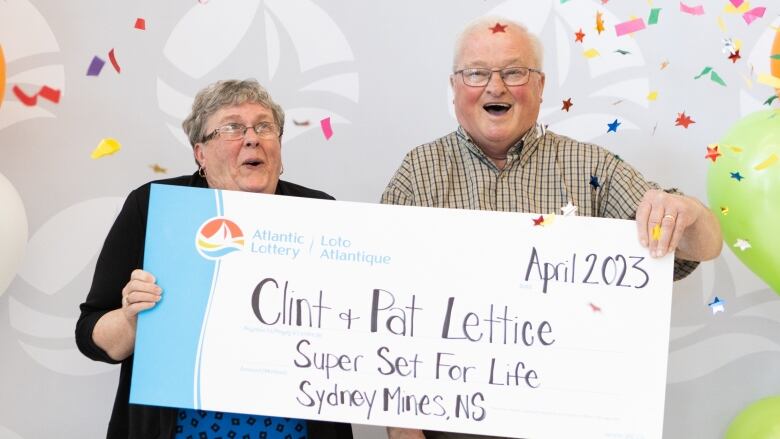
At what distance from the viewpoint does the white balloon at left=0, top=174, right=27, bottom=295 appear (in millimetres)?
2051

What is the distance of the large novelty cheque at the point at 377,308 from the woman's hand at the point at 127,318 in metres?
0.02

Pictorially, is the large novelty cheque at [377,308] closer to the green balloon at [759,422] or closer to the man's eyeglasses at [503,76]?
the man's eyeglasses at [503,76]

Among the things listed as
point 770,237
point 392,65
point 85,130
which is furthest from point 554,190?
point 85,130

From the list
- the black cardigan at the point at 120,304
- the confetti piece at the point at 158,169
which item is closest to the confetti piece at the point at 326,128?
the confetti piece at the point at 158,169

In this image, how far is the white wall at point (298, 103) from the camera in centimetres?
246

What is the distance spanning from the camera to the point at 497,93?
188cm

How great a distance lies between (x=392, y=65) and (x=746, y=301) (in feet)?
4.33

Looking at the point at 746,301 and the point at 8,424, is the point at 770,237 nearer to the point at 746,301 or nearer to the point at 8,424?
the point at 746,301

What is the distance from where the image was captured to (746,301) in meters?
2.50

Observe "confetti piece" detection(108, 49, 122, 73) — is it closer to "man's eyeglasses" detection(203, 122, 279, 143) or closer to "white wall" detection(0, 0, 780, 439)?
"white wall" detection(0, 0, 780, 439)

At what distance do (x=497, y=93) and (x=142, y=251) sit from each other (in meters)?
0.91

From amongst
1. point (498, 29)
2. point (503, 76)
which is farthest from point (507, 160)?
point (498, 29)

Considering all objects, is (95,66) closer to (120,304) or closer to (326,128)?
(326,128)

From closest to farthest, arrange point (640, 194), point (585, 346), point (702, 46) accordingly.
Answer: point (585, 346)
point (640, 194)
point (702, 46)
